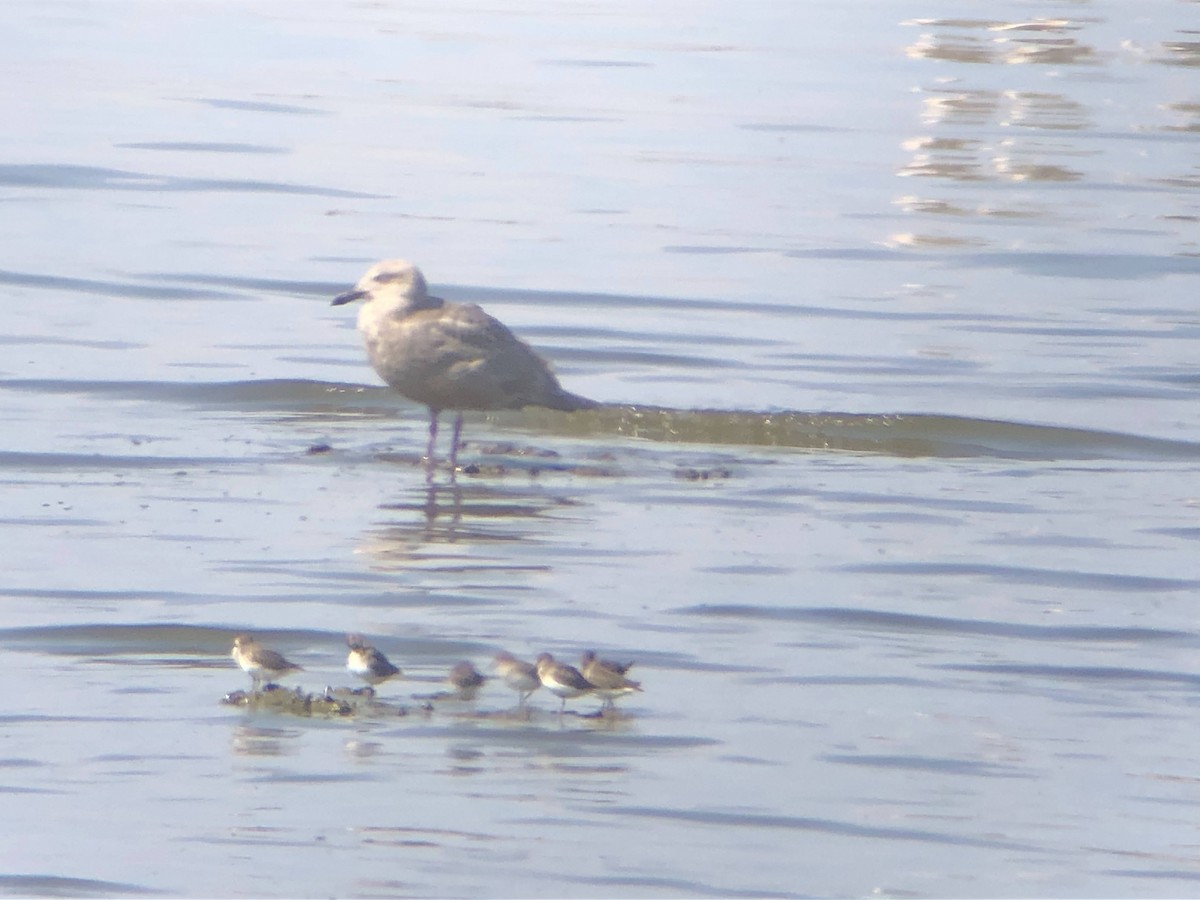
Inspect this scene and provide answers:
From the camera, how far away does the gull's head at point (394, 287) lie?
11.9m

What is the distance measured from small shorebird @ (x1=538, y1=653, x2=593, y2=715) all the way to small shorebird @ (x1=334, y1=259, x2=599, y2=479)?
4.51 metres

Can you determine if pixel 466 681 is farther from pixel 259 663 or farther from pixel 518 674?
pixel 259 663

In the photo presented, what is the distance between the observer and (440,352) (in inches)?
459

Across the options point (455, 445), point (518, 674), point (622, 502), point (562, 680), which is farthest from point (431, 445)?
point (562, 680)

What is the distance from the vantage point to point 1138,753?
276 inches

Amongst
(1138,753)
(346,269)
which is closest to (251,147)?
(346,269)

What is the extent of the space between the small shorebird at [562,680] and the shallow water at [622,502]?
0.15 meters

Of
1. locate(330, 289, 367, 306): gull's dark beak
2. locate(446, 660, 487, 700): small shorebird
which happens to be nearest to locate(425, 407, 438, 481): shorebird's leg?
locate(330, 289, 367, 306): gull's dark beak

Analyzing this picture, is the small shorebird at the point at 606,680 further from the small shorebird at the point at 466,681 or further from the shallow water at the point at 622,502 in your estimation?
the small shorebird at the point at 466,681

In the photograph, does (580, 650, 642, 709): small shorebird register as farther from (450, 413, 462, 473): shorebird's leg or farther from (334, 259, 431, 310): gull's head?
(334, 259, 431, 310): gull's head

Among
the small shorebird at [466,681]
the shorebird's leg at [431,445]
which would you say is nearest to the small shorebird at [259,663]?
the small shorebird at [466,681]

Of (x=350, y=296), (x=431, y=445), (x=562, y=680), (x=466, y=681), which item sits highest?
(x=350, y=296)

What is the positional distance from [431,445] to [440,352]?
1.56 feet

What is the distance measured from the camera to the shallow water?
20.5 ft
